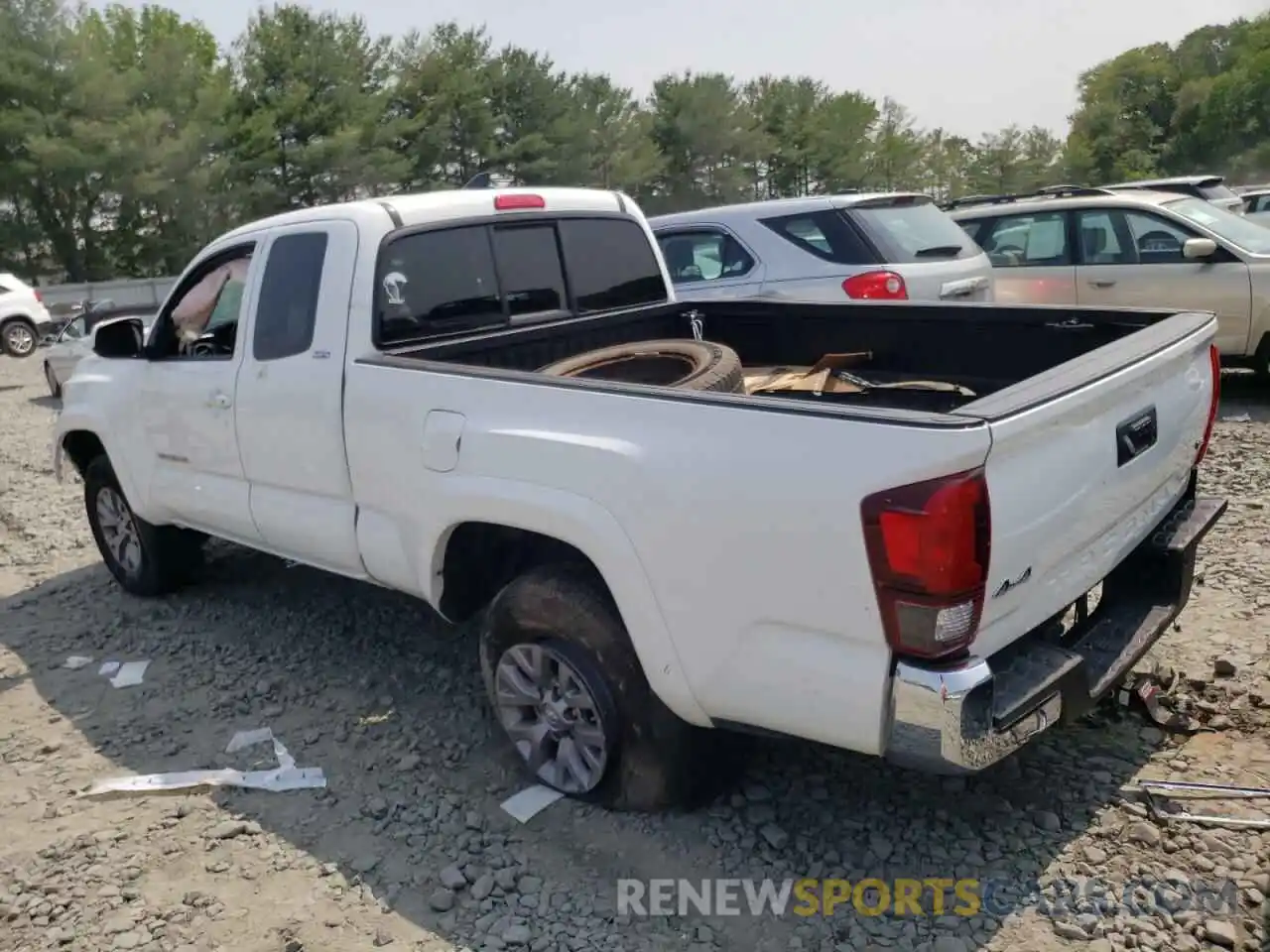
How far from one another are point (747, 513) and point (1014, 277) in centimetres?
737

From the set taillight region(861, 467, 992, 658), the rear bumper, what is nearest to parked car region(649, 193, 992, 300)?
the rear bumper

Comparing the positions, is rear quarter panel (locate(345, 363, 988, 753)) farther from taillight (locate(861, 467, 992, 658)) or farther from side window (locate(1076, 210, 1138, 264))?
side window (locate(1076, 210, 1138, 264))

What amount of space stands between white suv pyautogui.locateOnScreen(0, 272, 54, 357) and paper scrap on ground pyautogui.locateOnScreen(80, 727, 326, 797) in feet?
62.3

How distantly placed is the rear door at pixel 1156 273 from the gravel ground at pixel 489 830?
3.99m

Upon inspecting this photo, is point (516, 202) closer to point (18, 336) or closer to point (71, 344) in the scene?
point (71, 344)

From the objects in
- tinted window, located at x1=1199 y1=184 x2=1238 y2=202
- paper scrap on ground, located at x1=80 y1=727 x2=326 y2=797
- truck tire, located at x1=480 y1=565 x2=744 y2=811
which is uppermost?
tinted window, located at x1=1199 y1=184 x2=1238 y2=202

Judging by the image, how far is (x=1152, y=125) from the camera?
2943 inches

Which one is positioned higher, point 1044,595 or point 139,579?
point 1044,595

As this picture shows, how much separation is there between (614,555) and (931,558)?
91 cm

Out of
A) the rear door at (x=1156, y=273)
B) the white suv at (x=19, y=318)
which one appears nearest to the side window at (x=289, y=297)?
the rear door at (x=1156, y=273)

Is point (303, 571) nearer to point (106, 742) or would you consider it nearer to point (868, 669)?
point (106, 742)

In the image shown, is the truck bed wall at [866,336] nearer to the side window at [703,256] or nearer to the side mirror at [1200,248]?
the side window at [703,256]

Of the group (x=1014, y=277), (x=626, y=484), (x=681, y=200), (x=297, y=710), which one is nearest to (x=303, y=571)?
(x=297, y=710)

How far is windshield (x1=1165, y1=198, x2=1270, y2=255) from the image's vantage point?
8211 mm
